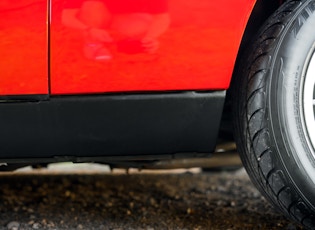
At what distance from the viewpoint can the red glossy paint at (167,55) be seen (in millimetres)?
1999

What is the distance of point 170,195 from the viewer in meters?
3.12

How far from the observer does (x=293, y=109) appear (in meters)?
2.05

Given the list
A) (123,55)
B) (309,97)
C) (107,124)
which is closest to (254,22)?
(309,97)

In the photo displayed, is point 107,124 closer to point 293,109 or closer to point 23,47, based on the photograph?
point 23,47

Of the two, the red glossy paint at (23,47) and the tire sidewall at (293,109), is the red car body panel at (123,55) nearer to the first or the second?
the red glossy paint at (23,47)

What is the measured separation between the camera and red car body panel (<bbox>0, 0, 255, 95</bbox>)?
1.97 m

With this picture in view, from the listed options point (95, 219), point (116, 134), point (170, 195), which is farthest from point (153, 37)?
point (170, 195)

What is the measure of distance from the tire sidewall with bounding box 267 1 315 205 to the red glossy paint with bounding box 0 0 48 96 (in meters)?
0.79

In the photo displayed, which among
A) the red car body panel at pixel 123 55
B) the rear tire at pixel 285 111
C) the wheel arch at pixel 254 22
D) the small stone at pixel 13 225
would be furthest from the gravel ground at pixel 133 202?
the red car body panel at pixel 123 55

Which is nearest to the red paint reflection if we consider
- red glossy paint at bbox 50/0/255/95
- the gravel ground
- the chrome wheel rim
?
red glossy paint at bbox 50/0/255/95

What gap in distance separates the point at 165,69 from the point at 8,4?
0.56 m

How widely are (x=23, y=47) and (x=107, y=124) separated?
0.39 m

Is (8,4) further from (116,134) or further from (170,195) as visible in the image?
(170,195)

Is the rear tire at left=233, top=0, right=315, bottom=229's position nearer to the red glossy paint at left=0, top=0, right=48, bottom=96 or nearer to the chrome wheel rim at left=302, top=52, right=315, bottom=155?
the chrome wheel rim at left=302, top=52, right=315, bottom=155
